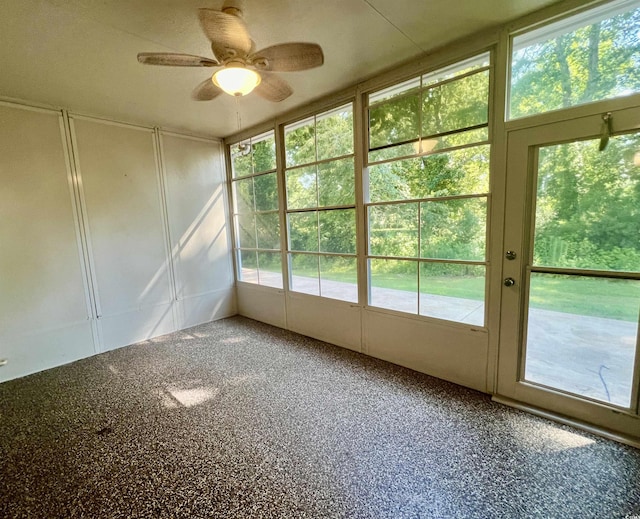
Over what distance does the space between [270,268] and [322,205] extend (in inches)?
52.4

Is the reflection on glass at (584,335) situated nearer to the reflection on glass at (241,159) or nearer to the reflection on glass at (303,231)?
the reflection on glass at (303,231)

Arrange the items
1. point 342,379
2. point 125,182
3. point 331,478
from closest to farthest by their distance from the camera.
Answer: point 331,478, point 342,379, point 125,182

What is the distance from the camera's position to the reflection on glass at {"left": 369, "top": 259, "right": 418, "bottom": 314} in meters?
2.78

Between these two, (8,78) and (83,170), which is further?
(83,170)

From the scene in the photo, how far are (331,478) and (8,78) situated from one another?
3.92 meters

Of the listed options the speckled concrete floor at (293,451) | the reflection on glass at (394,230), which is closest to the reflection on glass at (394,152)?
the reflection on glass at (394,230)

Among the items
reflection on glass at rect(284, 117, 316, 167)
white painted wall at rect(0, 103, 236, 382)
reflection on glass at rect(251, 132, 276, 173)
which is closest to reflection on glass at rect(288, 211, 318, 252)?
reflection on glass at rect(284, 117, 316, 167)

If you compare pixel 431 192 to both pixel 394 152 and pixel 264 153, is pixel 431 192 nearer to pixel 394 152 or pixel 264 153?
pixel 394 152

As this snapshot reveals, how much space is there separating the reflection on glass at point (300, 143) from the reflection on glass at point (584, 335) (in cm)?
258

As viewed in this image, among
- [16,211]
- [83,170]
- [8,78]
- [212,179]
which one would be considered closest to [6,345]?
[16,211]

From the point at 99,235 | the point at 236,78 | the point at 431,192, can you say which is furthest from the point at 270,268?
the point at 236,78

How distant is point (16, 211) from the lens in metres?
2.91

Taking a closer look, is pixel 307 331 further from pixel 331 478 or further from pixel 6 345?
pixel 6 345

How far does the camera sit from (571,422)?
6.51 ft
